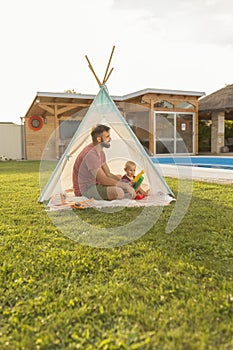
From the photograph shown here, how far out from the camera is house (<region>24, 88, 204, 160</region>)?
1373cm

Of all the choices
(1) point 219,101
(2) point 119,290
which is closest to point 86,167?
(2) point 119,290

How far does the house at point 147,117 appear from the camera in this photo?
13730 mm

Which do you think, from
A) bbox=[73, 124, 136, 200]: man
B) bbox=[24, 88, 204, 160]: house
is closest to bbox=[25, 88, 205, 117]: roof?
bbox=[24, 88, 204, 160]: house

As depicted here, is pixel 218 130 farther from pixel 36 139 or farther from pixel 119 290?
pixel 119 290

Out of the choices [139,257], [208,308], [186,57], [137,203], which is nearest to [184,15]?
[186,57]

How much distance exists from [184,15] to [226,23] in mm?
1773

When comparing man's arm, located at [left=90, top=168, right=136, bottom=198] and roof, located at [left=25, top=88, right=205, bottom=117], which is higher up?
roof, located at [left=25, top=88, right=205, bottom=117]

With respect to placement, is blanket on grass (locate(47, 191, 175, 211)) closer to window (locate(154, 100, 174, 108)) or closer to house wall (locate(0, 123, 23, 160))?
window (locate(154, 100, 174, 108))

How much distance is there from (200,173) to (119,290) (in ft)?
18.2

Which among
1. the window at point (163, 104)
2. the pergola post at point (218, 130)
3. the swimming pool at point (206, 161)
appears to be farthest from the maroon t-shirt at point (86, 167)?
the pergola post at point (218, 130)

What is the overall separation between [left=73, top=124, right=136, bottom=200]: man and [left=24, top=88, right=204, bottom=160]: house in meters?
8.64

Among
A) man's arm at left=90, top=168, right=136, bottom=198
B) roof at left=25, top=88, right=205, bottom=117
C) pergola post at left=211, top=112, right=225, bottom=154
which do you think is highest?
roof at left=25, top=88, right=205, bottom=117

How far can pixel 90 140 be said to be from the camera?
5.09 meters

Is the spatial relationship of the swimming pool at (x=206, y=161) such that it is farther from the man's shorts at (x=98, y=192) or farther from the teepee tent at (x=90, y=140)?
the man's shorts at (x=98, y=192)
